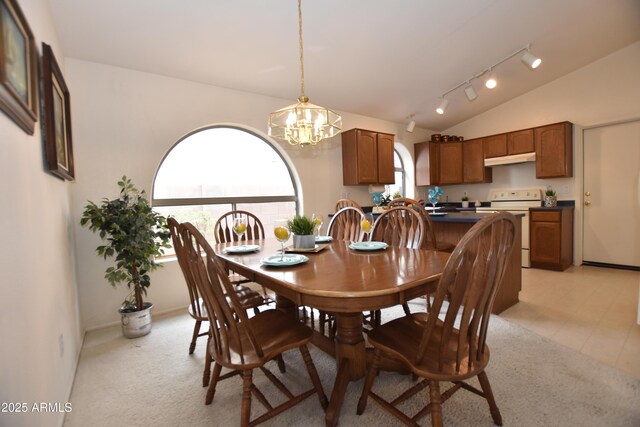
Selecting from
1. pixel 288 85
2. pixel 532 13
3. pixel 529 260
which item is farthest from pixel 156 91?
pixel 529 260

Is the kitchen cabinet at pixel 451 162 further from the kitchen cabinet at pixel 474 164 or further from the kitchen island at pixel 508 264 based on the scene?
the kitchen island at pixel 508 264

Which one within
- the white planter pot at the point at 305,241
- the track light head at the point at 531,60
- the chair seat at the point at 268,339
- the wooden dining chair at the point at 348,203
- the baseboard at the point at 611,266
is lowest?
the baseboard at the point at 611,266

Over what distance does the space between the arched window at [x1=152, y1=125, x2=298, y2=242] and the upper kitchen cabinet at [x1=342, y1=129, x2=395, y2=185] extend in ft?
2.80

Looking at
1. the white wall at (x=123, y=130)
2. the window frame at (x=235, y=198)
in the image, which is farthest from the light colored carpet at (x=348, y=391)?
the window frame at (x=235, y=198)

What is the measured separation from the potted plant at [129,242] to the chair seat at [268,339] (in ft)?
4.44

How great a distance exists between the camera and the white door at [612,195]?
3.94 m

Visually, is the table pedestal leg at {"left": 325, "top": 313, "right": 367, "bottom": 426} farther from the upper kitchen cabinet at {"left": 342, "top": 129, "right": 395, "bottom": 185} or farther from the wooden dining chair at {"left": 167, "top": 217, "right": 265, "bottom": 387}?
the upper kitchen cabinet at {"left": 342, "top": 129, "right": 395, "bottom": 185}

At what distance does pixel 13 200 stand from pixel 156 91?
2196mm

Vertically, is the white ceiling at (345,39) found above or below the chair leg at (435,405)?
above

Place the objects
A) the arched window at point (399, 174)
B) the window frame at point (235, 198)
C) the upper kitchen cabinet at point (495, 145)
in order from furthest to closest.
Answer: the arched window at point (399, 174), the upper kitchen cabinet at point (495, 145), the window frame at point (235, 198)

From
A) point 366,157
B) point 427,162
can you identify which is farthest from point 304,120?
point 427,162

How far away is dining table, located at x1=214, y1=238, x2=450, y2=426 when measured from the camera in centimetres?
115

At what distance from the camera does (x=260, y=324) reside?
1571 millimetres

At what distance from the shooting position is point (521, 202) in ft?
15.7
